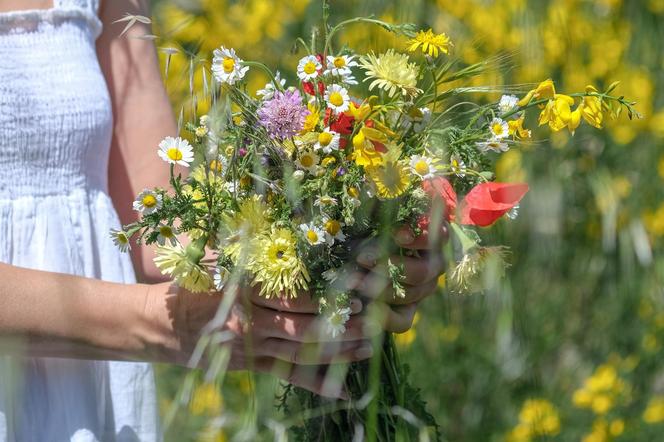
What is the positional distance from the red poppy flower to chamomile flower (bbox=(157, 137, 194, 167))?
0.26 metres

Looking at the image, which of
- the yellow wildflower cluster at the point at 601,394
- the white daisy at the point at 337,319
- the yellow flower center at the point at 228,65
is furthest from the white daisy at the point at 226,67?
the yellow wildflower cluster at the point at 601,394

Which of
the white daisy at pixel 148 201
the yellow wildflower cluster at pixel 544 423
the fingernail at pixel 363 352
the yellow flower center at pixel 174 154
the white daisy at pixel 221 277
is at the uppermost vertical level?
the yellow flower center at pixel 174 154

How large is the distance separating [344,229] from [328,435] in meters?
0.26

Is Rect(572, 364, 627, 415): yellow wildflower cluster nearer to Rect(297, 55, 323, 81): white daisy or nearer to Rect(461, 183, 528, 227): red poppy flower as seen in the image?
Rect(461, 183, 528, 227): red poppy flower

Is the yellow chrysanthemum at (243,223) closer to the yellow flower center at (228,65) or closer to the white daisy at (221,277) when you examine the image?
the white daisy at (221,277)

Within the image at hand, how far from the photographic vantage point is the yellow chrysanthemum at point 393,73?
879 millimetres

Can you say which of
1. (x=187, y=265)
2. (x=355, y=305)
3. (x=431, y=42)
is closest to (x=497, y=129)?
(x=431, y=42)

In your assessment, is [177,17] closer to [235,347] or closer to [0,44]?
[0,44]

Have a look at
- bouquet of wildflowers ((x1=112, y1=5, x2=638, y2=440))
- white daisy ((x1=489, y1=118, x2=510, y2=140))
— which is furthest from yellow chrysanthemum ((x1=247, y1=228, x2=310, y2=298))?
white daisy ((x1=489, y1=118, x2=510, y2=140))

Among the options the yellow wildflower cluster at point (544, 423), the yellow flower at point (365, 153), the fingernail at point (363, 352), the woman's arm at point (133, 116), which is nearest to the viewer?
the yellow flower at point (365, 153)

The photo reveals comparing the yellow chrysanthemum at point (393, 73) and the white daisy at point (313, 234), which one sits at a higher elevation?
the yellow chrysanthemum at point (393, 73)

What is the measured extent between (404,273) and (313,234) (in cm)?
12

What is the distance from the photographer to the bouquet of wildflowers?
86 centimetres

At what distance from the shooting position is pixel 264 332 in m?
0.95
